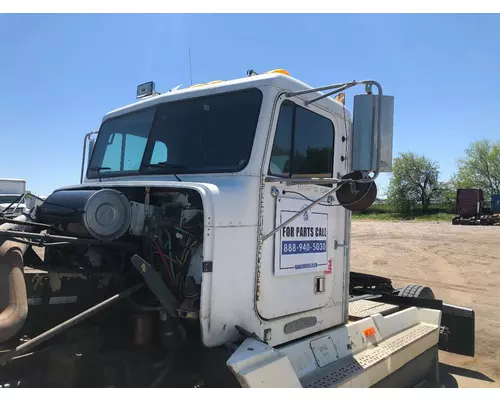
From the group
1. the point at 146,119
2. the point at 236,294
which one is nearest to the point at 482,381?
the point at 236,294

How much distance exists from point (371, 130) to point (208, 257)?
128cm

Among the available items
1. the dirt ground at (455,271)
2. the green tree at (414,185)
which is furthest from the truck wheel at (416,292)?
the green tree at (414,185)

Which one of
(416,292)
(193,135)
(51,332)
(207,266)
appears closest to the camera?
(51,332)

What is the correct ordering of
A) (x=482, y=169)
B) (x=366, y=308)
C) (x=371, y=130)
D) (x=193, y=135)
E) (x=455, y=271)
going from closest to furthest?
(x=371, y=130)
(x=193, y=135)
(x=366, y=308)
(x=455, y=271)
(x=482, y=169)

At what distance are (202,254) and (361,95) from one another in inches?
55.5

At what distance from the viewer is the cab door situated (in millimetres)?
3102

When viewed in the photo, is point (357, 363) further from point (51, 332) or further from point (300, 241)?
point (51, 332)

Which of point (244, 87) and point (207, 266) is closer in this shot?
point (207, 266)

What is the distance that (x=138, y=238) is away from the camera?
316cm

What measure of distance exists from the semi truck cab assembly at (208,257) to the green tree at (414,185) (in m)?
46.1

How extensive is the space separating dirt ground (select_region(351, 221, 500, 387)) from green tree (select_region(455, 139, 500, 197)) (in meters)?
30.5

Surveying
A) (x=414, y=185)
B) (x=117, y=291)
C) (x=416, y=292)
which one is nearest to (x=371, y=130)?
(x=117, y=291)

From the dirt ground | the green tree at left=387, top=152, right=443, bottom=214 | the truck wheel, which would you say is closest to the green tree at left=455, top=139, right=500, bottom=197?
the green tree at left=387, top=152, right=443, bottom=214

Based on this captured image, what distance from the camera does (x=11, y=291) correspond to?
8.09 ft
